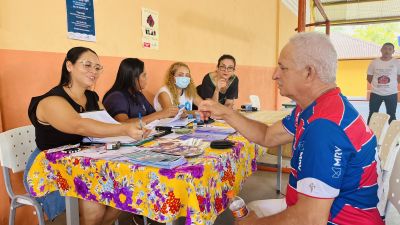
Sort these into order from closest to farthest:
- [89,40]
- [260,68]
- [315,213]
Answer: [315,213]
[89,40]
[260,68]

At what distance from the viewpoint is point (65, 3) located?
2584mm

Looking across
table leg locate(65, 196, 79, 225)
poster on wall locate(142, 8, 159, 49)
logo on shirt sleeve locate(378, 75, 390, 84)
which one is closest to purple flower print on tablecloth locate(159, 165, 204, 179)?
table leg locate(65, 196, 79, 225)

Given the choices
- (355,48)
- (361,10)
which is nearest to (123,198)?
(361,10)

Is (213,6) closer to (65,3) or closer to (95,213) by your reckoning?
(65,3)

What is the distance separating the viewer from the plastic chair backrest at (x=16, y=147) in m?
1.83

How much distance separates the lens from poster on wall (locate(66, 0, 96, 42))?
265cm

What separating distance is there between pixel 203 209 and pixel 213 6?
4.40 metres

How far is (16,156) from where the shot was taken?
1911 millimetres

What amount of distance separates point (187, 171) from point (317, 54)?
0.64 m

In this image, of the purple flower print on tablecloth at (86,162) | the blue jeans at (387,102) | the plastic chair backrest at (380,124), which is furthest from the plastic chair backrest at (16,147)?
the blue jeans at (387,102)

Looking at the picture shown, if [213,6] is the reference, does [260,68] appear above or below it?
below

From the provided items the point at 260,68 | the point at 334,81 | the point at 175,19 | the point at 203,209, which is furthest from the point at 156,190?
the point at 260,68

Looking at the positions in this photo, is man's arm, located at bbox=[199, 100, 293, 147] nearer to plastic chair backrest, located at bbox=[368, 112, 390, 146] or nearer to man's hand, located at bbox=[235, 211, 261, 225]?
man's hand, located at bbox=[235, 211, 261, 225]

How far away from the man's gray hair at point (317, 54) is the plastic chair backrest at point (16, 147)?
170 centimetres
